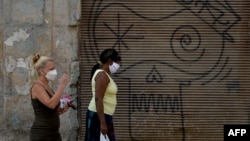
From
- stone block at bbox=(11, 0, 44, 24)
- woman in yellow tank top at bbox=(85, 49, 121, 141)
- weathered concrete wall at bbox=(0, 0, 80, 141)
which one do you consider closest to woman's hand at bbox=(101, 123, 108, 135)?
woman in yellow tank top at bbox=(85, 49, 121, 141)

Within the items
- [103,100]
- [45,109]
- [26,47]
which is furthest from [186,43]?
[45,109]

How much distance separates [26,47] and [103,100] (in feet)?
6.76

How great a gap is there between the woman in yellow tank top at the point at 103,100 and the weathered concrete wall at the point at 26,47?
5.14 feet

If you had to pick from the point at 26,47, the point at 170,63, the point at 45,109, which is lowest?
the point at 45,109

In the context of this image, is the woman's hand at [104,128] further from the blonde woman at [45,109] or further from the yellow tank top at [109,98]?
the blonde woman at [45,109]

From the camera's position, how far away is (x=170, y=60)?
835 centimetres

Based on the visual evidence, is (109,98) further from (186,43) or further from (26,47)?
(186,43)

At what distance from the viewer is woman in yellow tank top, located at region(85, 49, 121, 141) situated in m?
6.39

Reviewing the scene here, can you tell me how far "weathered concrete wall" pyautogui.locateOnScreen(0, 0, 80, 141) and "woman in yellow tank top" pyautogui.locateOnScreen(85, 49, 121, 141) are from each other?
1.57 meters

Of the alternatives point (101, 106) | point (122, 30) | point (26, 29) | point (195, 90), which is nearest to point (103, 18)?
point (122, 30)

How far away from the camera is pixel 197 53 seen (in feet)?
27.5

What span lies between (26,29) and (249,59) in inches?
119

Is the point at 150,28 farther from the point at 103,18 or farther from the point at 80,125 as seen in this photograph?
the point at 80,125

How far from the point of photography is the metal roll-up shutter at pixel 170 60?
8.32 metres
